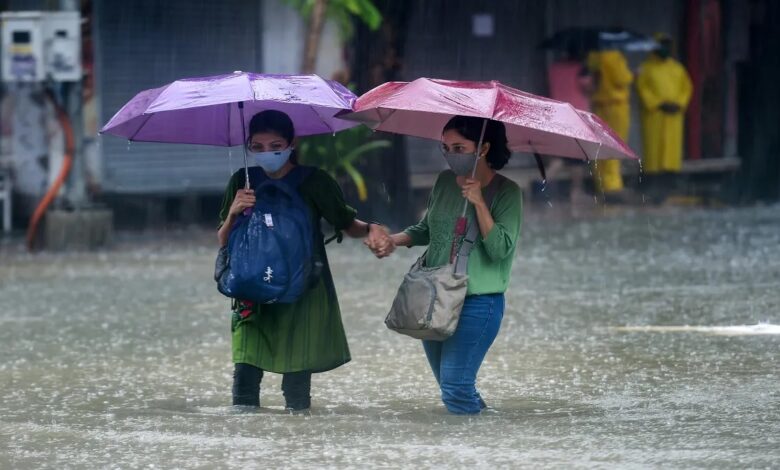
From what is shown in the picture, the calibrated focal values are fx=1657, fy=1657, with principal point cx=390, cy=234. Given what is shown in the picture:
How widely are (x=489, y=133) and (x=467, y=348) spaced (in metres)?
0.88

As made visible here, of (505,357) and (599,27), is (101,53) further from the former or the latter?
(505,357)

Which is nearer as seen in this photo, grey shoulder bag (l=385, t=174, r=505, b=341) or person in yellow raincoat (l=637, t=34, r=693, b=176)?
grey shoulder bag (l=385, t=174, r=505, b=341)

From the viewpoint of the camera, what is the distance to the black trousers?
23.3ft

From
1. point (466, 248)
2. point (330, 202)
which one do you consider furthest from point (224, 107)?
point (466, 248)

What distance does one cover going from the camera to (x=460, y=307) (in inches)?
259

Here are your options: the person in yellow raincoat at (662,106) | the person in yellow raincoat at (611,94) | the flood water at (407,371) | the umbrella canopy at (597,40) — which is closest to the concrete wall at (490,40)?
the umbrella canopy at (597,40)

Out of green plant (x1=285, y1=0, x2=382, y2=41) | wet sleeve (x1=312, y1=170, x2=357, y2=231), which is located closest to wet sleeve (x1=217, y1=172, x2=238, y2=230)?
wet sleeve (x1=312, y1=170, x2=357, y2=231)

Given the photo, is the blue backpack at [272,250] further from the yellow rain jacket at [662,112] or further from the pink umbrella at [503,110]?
the yellow rain jacket at [662,112]

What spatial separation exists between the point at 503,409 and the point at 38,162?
1087cm

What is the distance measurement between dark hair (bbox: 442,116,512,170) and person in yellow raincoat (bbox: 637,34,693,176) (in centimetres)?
1452

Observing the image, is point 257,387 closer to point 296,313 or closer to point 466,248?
point 296,313

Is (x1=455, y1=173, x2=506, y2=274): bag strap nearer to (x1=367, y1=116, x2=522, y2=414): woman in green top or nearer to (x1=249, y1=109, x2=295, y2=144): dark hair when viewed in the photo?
(x1=367, y1=116, x2=522, y2=414): woman in green top

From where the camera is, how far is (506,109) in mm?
6441

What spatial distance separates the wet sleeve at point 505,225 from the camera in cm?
657
